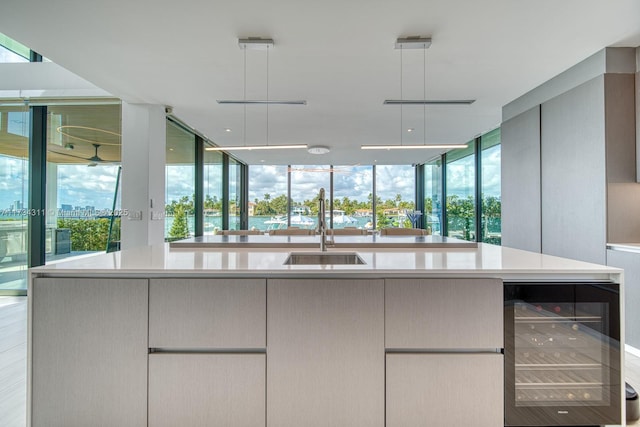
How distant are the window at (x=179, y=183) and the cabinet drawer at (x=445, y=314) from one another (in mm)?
4283

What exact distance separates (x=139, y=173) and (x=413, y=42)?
360 cm

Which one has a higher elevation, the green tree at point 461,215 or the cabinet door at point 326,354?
the green tree at point 461,215

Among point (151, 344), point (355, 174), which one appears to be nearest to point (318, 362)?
point (151, 344)

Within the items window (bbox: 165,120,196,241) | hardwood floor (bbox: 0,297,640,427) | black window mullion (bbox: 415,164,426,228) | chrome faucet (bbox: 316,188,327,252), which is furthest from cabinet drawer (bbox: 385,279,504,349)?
black window mullion (bbox: 415,164,426,228)

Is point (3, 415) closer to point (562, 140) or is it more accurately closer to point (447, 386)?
point (447, 386)

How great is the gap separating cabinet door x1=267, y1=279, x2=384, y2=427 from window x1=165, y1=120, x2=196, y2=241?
13.1ft

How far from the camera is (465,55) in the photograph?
119 inches

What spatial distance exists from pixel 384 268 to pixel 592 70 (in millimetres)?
3166

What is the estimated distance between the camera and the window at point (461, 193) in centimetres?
657

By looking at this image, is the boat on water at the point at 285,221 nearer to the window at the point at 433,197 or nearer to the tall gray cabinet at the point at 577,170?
the window at the point at 433,197

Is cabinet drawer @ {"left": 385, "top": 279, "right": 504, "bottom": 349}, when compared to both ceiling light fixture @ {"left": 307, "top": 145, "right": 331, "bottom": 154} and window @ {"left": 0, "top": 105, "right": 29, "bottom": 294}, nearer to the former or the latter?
window @ {"left": 0, "top": 105, "right": 29, "bottom": 294}

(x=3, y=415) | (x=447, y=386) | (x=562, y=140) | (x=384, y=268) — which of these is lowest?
(x=3, y=415)

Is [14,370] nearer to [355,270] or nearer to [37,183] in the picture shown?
[355,270]

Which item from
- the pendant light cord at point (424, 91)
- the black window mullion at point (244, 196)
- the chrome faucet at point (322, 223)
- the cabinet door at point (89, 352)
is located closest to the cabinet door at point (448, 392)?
the chrome faucet at point (322, 223)
